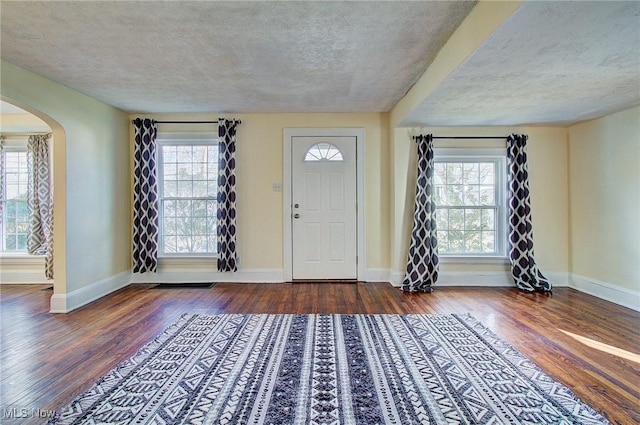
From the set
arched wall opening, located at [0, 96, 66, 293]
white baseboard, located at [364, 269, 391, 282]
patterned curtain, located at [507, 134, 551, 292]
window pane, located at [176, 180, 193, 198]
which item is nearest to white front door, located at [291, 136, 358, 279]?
white baseboard, located at [364, 269, 391, 282]

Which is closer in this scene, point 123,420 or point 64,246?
point 123,420

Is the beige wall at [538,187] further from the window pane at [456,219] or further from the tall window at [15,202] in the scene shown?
the tall window at [15,202]

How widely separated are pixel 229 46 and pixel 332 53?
2.66 ft

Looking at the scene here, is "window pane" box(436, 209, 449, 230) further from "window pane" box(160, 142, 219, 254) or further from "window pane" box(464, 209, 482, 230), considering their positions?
"window pane" box(160, 142, 219, 254)

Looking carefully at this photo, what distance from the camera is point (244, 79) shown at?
3.18 m

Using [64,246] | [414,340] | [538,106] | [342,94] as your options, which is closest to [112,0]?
[342,94]

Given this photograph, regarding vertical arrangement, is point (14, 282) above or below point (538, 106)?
below

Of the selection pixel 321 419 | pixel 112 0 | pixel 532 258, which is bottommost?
pixel 321 419

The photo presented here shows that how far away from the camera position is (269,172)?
14.8 ft

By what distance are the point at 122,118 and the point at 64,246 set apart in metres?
1.90

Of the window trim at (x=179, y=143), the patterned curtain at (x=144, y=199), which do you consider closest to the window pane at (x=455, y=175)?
the window trim at (x=179, y=143)

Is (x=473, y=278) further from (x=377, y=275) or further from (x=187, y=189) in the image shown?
(x=187, y=189)

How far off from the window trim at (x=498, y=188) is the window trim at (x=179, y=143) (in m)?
3.16

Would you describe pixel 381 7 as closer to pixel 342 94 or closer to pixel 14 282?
pixel 342 94
